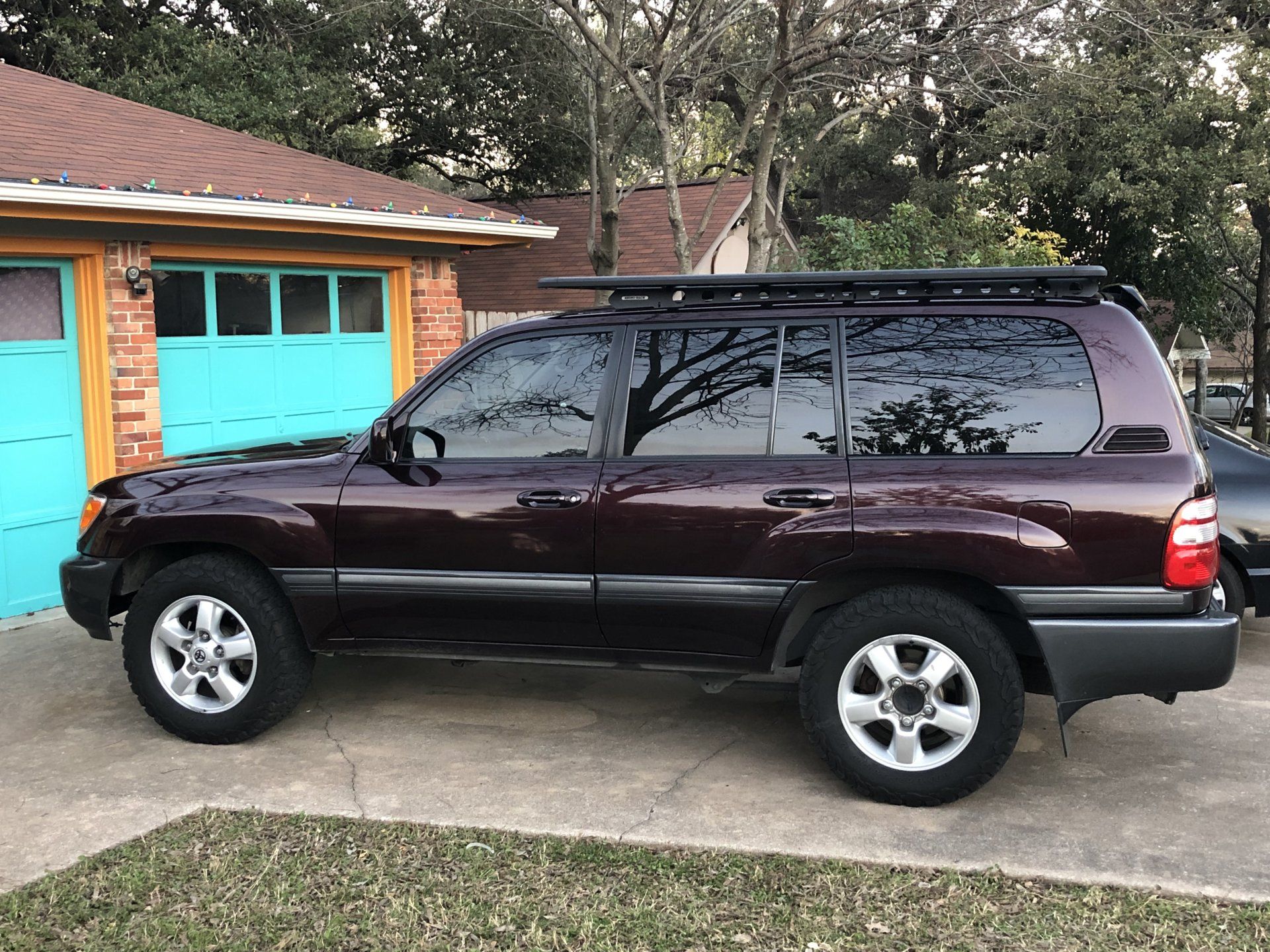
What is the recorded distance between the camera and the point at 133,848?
13.4 ft

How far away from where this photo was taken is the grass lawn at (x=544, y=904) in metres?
3.45

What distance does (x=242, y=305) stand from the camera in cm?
870

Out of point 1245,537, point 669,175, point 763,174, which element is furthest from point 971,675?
point 669,175

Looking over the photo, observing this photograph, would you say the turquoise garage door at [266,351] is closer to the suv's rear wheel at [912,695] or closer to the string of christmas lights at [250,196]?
the string of christmas lights at [250,196]

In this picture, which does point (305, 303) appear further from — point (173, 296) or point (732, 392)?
point (732, 392)

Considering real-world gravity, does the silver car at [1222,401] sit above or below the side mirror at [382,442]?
below

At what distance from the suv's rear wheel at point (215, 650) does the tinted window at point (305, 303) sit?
14.0 ft

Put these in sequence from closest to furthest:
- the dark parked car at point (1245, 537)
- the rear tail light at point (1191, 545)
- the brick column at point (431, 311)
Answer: the rear tail light at point (1191, 545) < the dark parked car at point (1245, 537) < the brick column at point (431, 311)

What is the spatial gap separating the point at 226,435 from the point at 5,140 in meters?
2.37

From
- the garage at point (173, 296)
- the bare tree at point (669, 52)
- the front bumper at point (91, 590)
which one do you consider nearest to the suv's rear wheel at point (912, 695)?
the front bumper at point (91, 590)

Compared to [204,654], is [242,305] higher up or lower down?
higher up

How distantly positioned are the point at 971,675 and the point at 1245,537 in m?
2.88

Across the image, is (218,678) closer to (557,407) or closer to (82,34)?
(557,407)

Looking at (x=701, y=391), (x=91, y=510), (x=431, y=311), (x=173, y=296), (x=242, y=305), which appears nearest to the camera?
(x=701, y=391)
